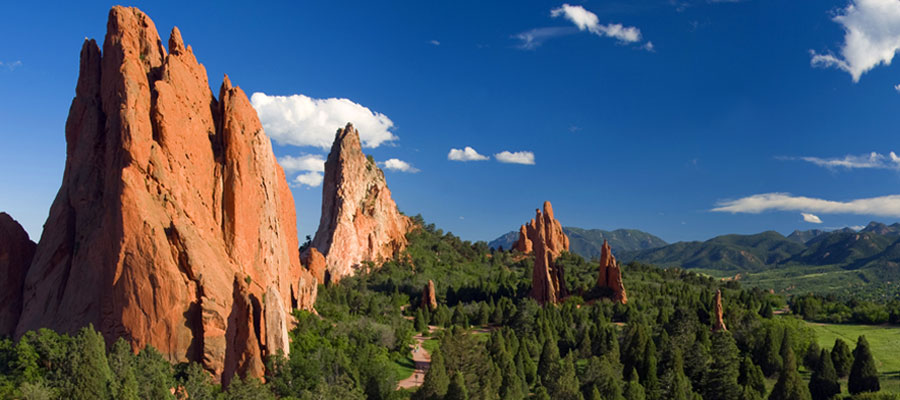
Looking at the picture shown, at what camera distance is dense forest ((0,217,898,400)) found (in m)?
37.5

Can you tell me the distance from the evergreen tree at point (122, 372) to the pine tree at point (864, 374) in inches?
2459

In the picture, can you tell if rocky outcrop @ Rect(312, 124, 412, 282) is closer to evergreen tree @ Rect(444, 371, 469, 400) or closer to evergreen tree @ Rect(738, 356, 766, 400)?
evergreen tree @ Rect(444, 371, 469, 400)

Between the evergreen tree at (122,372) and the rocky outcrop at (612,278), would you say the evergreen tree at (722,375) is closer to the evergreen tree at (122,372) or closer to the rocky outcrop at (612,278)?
the rocky outcrop at (612,278)

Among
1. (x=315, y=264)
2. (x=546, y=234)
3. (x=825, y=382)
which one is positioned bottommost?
(x=825, y=382)

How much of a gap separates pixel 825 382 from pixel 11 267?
256ft

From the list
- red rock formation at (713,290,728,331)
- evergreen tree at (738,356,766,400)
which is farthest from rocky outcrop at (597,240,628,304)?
evergreen tree at (738,356,766,400)

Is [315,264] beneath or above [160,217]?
beneath

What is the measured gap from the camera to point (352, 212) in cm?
11606

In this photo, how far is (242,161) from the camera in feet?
174

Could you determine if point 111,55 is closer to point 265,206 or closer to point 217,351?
point 265,206

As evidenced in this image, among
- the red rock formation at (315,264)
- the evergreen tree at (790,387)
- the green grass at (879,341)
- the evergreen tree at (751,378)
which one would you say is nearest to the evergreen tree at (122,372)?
the red rock formation at (315,264)

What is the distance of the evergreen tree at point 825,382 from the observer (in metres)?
51.3

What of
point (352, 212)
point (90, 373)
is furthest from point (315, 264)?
point (90, 373)

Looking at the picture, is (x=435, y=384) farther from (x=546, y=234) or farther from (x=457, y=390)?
(x=546, y=234)
